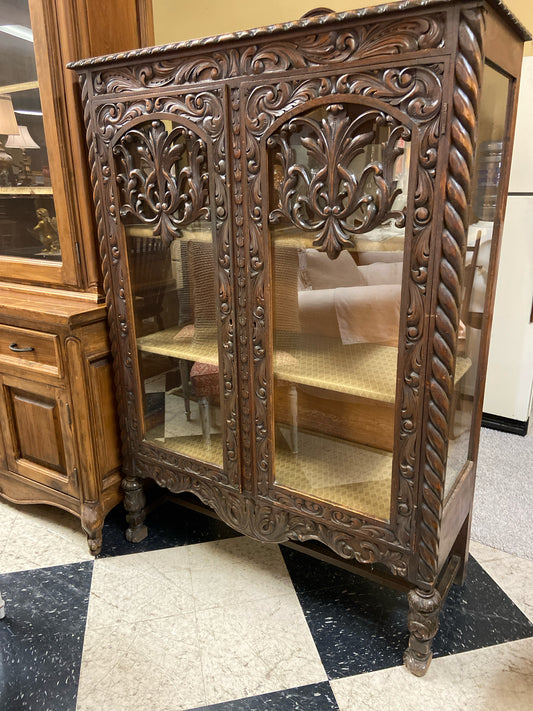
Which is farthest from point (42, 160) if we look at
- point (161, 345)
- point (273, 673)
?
point (273, 673)

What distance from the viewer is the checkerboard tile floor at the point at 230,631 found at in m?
1.25

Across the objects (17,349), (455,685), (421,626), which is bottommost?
(455,685)

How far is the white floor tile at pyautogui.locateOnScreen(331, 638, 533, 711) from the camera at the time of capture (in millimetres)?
1223

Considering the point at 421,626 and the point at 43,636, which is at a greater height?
the point at 421,626

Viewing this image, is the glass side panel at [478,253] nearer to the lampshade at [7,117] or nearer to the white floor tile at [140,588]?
the white floor tile at [140,588]

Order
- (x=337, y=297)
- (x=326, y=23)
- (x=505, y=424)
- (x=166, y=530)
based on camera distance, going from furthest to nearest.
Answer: (x=505, y=424) < (x=166, y=530) < (x=337, y=297) < (x=326, y=23)

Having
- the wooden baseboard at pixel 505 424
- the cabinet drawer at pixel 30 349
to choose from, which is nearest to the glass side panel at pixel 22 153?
the cabinet drawer at pixel 30 349

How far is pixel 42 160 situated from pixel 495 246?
136 centimetres

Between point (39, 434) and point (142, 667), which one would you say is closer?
point (142, 667)

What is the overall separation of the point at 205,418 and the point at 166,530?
0.56 meters

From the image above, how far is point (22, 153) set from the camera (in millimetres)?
1727

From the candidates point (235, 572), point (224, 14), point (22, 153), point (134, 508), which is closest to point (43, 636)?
point (134, 508)

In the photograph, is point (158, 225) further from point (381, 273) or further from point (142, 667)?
point (142, 667)

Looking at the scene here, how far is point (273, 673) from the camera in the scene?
1.31 meters
